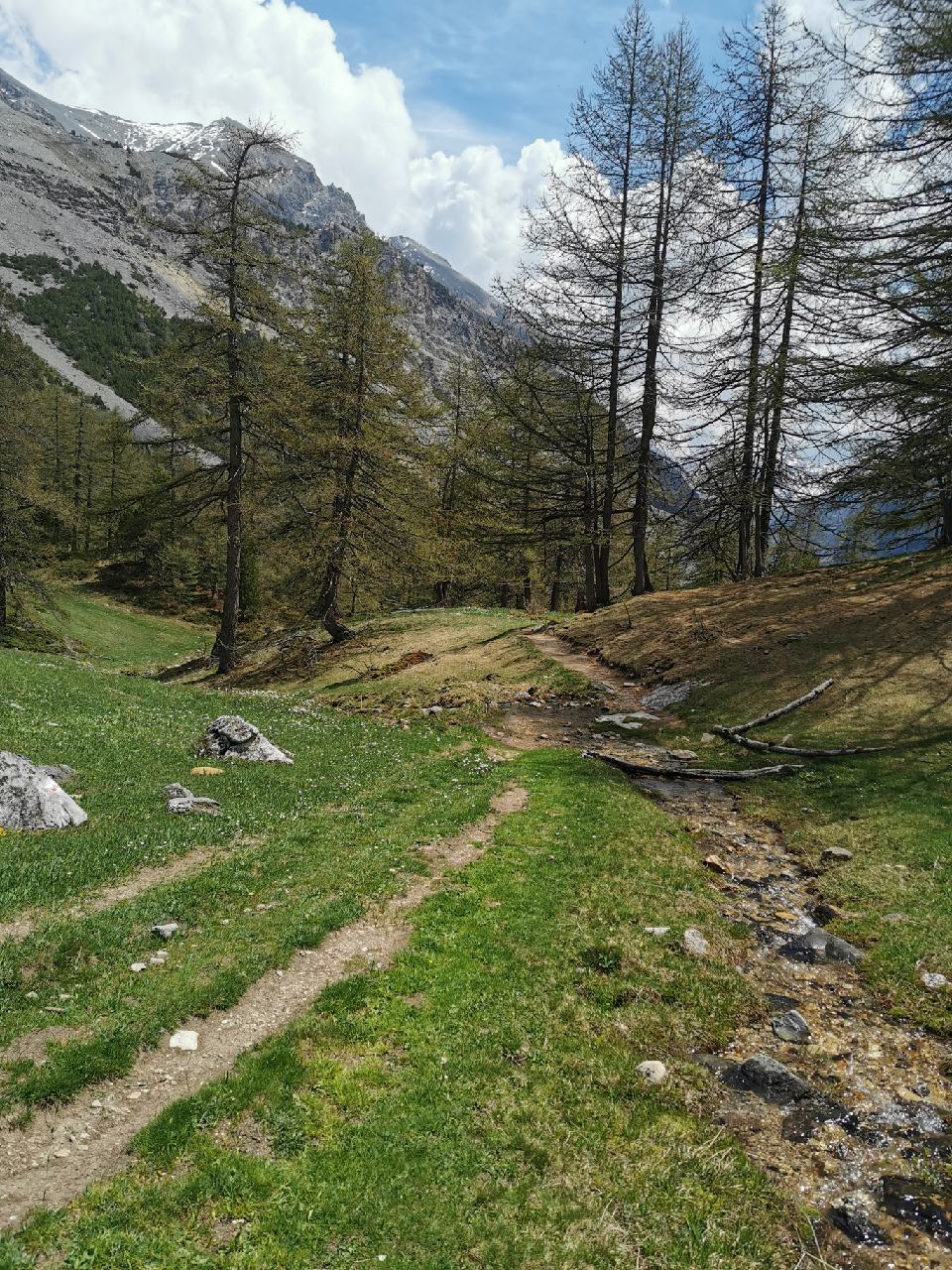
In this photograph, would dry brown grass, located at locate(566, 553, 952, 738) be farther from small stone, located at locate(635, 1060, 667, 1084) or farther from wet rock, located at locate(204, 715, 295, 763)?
wet rock, located at locate(204, 715, 295, 763)

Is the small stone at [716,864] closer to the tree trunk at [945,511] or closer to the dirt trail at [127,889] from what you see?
the dirt trail at [127,889]

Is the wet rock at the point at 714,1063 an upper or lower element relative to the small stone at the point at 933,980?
lower

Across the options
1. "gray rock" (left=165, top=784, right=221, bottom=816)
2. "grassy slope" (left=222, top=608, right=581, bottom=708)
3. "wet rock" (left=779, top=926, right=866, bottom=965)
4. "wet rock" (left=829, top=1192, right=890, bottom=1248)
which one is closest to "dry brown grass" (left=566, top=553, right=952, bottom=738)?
"grassy slope" (left=222, top=608, right=581, bottom=708)

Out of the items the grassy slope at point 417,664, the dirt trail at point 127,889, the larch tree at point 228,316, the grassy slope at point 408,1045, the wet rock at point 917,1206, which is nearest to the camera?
the grassy slope at point 408,1045

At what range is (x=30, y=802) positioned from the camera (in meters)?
11.6

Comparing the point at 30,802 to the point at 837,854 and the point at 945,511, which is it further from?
the point at 945,511

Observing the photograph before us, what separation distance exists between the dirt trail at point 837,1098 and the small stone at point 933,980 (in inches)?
27.5

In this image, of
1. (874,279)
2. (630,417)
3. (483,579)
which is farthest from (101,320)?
(874,279)

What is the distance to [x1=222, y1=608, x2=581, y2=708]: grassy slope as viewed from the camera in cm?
2481

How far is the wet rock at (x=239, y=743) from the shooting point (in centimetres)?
1692

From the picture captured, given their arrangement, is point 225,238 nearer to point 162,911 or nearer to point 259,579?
point 162,911

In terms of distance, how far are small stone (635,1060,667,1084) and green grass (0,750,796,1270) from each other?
3.9 inches

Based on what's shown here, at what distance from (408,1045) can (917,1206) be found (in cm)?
480

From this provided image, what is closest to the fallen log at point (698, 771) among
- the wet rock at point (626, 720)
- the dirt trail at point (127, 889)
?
the wet rock at point (626, 720)
